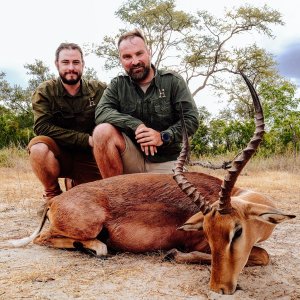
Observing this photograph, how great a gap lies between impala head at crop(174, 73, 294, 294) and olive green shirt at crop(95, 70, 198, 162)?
6.81 feet

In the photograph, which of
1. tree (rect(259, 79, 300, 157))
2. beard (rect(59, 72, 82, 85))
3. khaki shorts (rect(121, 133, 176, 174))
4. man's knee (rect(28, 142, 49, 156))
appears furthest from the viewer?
tree (rect(259, 79, 300, 157))

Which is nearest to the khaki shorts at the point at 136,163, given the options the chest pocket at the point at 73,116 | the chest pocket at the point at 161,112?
the chest pocket at the point at 161,112

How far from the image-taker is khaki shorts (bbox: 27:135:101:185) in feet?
20.7

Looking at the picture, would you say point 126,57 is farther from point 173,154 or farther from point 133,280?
point 133,280

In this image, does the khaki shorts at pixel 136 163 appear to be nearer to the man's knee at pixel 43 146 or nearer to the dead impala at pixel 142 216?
the dead impala at pixel 142 216

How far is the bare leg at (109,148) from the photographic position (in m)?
5.33

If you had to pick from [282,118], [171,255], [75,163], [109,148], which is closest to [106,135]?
[109,148]

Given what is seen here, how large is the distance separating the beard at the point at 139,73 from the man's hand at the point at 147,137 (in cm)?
80

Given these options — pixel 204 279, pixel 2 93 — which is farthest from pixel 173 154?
pixel 2 93

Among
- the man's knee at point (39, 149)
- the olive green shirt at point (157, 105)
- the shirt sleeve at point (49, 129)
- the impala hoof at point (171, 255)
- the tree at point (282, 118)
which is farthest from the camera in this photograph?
the tree at point (282, 118)

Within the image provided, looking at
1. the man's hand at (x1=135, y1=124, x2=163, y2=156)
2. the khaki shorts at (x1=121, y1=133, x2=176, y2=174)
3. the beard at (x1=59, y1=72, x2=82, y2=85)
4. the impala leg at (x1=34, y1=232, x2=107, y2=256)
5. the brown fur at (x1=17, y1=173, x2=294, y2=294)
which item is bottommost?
the impala leg at (x1=34, y1=232, x2=107, y2=256)

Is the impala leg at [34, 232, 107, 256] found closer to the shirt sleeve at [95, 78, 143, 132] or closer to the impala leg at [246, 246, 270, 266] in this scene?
the impala leg at [246, 246, 270, 266]

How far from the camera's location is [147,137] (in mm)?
5152

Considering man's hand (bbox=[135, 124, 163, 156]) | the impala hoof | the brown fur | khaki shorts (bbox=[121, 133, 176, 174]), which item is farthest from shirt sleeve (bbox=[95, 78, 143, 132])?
the impala hoof
